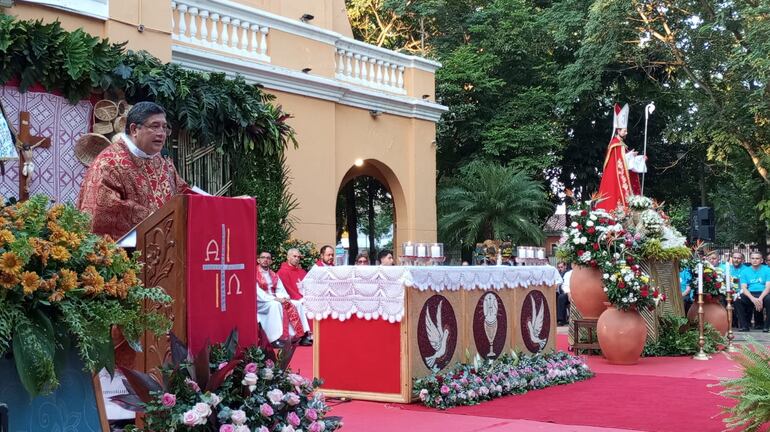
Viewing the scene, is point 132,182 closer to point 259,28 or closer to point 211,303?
point 211,303

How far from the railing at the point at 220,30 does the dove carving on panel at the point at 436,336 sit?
21.0 ft

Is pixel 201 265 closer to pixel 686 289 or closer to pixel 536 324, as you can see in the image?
pixel 536 324

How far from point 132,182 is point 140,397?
1441mm

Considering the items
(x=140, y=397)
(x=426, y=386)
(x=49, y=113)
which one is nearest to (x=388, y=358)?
(x=426, y=386)

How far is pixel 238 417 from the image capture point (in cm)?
381

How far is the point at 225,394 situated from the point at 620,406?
420 centimetres

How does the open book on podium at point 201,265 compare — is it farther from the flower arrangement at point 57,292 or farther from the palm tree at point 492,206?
the palm tree at point 492,206

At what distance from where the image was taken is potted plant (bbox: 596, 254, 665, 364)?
1001 cm

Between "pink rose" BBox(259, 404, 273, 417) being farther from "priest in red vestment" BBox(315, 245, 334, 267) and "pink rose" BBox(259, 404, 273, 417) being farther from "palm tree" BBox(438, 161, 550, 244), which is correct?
"palm tree" BBox(438, 161, 550, 244)

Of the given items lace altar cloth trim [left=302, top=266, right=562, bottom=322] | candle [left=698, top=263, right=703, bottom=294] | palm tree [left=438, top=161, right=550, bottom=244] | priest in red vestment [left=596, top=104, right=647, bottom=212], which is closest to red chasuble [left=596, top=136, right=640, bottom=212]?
priest in red vestment [left=596, top=104, right=647, bottom=212]

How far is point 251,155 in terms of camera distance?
39.3ft

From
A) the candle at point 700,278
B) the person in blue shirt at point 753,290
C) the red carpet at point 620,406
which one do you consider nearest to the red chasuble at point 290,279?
the red carpet at point 620,406

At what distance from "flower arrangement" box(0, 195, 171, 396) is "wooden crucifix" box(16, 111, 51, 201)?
6.41m

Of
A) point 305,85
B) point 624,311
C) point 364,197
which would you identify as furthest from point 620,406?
point 364,197
